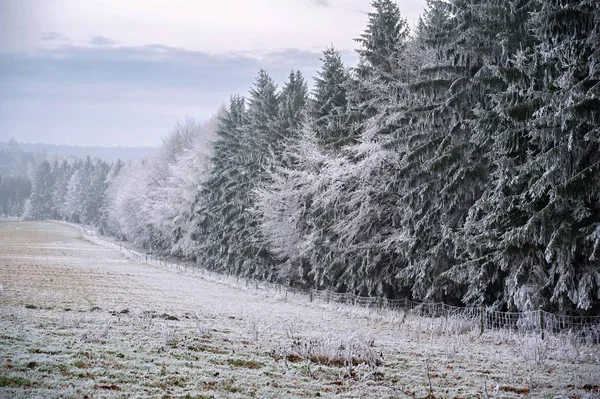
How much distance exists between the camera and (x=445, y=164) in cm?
2105

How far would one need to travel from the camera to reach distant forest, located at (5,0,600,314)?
623 inches

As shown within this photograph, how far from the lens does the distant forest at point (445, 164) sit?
1584 cm

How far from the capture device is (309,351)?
12.2 meters

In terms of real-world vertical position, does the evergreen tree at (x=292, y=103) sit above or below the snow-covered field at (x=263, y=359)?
above

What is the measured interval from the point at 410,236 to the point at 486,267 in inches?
223

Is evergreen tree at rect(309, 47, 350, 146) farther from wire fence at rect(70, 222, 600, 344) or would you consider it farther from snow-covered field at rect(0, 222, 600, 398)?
snow-covered field at rect(0, 222, 600, 398)

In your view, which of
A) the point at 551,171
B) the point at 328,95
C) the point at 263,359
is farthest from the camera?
the point at 328,95

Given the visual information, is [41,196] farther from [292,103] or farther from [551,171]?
[551,171]

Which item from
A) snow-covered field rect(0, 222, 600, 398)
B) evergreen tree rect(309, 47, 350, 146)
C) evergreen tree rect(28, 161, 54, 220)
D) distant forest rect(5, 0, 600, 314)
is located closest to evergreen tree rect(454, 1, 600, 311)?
distant forest rect(5, 0, 600, 314)

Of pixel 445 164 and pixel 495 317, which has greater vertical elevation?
pixel 445 164

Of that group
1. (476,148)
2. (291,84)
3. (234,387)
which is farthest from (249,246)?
(234,387)

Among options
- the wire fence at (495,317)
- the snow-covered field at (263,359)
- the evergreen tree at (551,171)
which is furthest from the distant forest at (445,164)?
the snow-covered field at (263,359)

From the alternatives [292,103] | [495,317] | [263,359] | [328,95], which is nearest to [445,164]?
[495,317]

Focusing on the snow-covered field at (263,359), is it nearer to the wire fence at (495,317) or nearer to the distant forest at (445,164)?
the wire fence at (495,317)
